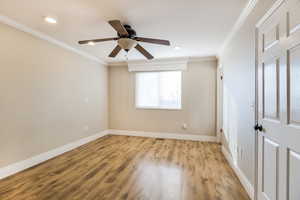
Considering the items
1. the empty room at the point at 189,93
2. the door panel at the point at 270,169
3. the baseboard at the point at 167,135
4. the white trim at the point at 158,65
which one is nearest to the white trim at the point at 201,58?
the empty room at the point at 189,93

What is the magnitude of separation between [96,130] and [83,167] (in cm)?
191

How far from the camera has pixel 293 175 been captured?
111cm

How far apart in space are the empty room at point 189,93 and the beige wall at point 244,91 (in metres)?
0.02

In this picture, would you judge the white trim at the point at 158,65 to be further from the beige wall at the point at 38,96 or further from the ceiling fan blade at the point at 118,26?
the ceiling fan blade at the point at 118,26

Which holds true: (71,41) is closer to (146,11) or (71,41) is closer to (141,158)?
(146,11)

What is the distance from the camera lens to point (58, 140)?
3.22 metres

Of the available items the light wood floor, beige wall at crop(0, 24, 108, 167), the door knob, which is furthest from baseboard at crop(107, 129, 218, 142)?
the door knob

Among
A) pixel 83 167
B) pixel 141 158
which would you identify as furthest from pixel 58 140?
pixel 141 158

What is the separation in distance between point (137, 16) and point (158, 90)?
110 inches

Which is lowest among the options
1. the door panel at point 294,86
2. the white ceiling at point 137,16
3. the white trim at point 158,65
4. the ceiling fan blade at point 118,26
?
the door panel at point 294,86

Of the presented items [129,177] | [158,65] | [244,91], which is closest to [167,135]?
[158,65]

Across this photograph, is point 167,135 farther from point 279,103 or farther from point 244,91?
point 279,103

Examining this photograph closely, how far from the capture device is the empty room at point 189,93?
4.49 ft

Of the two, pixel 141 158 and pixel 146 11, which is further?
pixel 141 158
